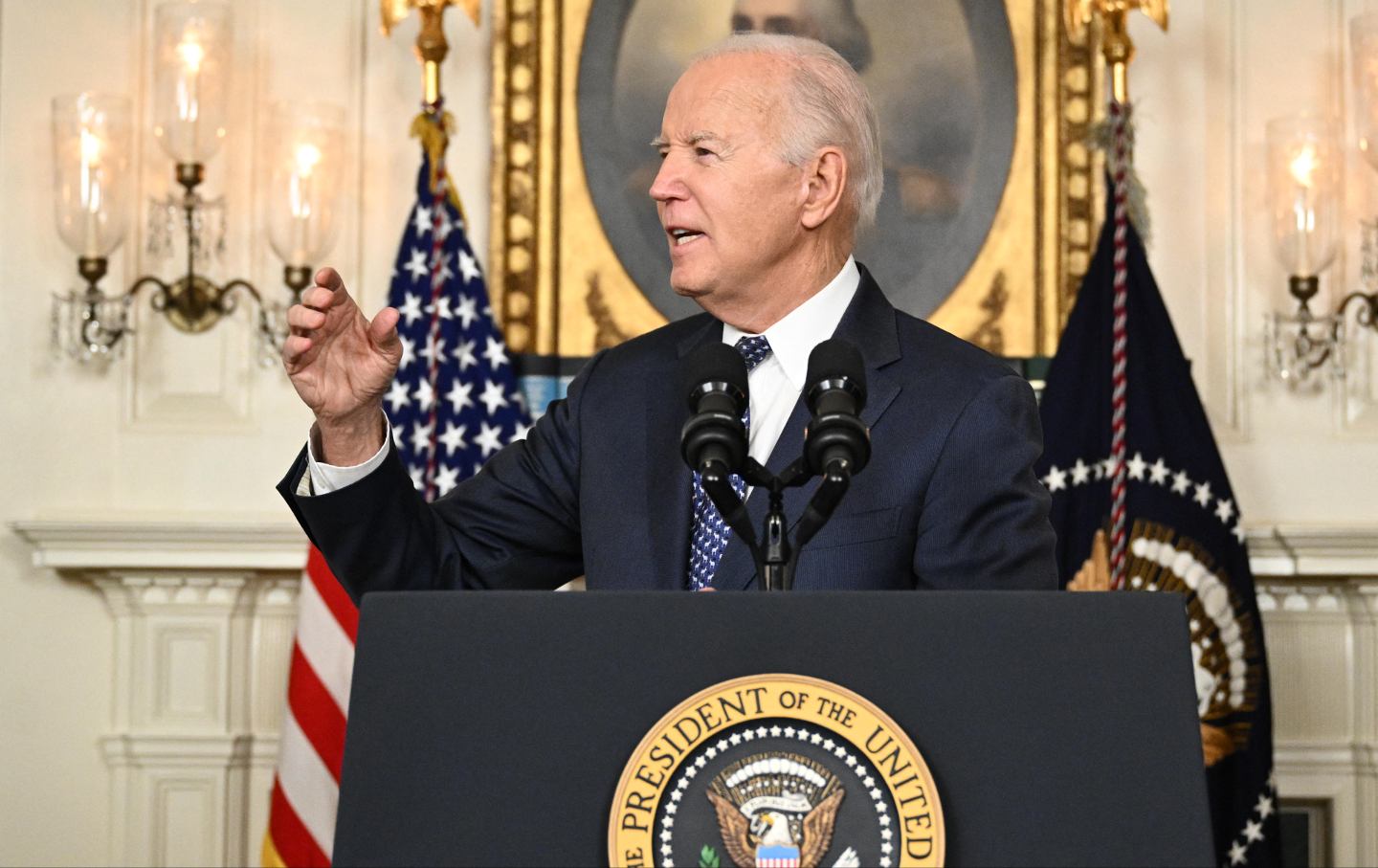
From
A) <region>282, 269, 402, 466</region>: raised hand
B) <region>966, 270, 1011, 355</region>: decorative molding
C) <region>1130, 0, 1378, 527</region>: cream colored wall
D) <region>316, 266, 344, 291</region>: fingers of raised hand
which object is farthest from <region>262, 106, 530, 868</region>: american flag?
<region>316, 266, 344, 291</region>: fingers of raised hand

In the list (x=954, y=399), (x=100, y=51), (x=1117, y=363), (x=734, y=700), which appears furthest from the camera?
(x=100, y=51)

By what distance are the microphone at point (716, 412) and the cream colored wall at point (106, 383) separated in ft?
11.0

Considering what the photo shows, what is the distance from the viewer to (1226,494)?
14.9ft

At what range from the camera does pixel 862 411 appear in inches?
73.0

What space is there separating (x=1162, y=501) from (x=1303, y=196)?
35.5 inches

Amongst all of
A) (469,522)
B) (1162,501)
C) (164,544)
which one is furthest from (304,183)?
(469,522)

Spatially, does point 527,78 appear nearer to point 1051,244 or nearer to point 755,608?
point 1051,244

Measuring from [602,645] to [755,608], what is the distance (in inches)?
4.6

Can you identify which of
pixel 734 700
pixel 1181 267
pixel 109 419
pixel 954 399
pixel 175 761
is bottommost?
pixel 175 761

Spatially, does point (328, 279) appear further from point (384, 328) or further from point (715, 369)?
point (715, 369)

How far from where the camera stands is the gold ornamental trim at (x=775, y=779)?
1.21 metres

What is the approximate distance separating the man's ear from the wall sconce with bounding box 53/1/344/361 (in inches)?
101

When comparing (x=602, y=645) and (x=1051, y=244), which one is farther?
(x=1051, y=244)

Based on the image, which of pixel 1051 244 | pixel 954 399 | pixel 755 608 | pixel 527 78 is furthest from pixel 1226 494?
pixel 755 608
